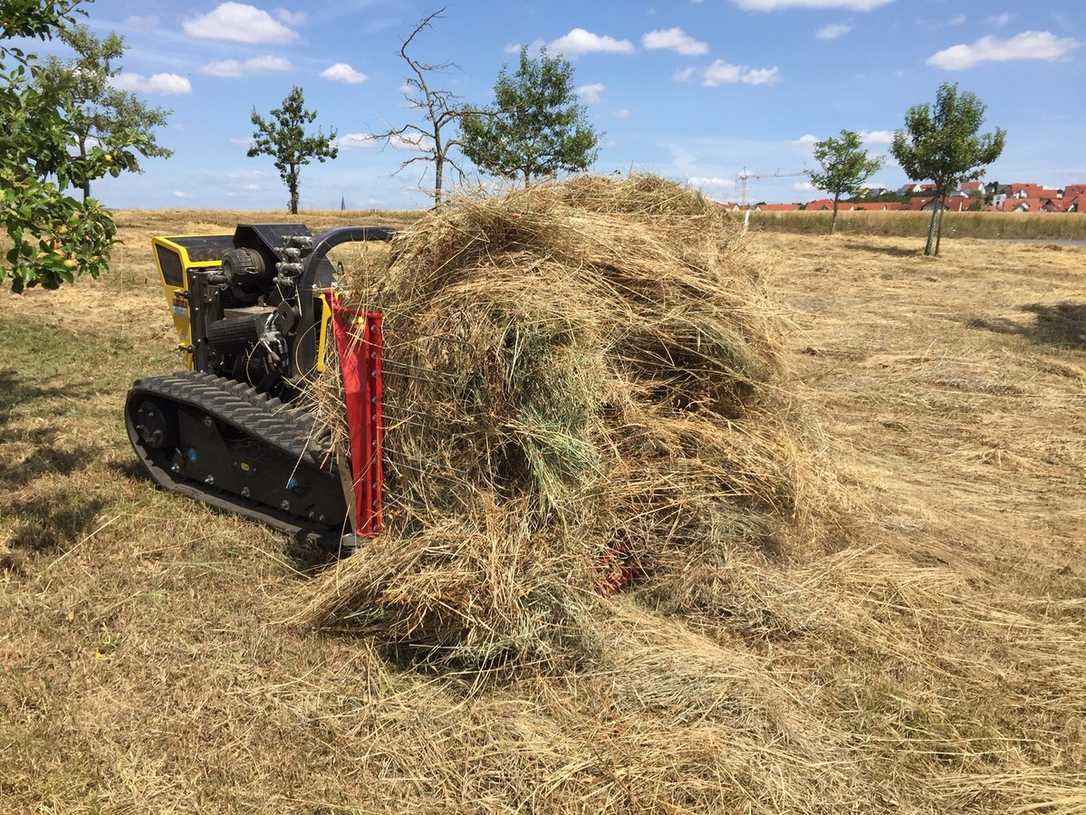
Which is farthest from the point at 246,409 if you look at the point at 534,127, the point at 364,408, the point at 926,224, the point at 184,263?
the point at 926,224

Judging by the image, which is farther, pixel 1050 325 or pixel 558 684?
pixel 1050 325

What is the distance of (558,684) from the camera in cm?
311

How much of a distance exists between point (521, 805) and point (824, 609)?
1.97 m

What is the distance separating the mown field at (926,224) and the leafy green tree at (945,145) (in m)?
8.97

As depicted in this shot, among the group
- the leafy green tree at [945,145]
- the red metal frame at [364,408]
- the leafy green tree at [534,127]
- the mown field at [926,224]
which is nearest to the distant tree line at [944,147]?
the leafy green tree at [945,145]

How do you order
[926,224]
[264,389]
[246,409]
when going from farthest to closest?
[926,224], [264,389], [246,409]

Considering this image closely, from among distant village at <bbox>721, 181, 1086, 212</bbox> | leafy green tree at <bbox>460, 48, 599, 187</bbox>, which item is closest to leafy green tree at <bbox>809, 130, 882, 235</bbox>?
distant village at <bbox>721, 181, 1086, 212</bbox>

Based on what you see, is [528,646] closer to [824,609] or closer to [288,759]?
[288,759]

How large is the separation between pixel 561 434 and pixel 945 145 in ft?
88.8

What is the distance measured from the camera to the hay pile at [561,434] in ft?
10.2

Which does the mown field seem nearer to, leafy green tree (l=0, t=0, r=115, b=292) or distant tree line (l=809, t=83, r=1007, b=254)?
distant tree line (l=809, t=83, r=1007, b=254)

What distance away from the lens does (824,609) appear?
3.80m

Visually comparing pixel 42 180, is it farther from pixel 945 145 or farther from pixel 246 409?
pixel 945 145

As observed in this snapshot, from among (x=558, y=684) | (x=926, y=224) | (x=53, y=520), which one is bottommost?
(x=558, y=684)
